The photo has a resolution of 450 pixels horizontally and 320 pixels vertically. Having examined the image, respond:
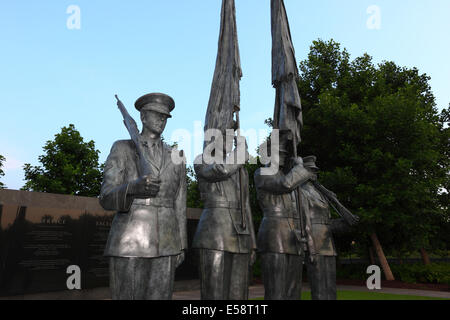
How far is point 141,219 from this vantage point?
10.9 feet

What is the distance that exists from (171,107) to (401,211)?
1343 centimetres

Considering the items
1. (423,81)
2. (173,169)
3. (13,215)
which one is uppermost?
(423,81)

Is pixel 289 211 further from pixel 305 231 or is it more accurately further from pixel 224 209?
pixel 224 209

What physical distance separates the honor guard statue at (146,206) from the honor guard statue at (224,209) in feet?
1.85

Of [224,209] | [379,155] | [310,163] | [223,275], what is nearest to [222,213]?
[224,209]

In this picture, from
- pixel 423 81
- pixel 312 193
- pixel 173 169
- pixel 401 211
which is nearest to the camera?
pixel 173 169

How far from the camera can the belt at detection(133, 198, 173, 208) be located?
11.2ft

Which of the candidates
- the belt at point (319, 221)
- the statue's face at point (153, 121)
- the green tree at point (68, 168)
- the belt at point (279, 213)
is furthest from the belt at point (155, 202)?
the green tree at point (68, 168)

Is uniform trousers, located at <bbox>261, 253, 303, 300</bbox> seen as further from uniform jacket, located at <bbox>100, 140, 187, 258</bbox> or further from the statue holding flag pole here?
uniform jacket, located at <bbox>100, 140, 187, 258</bbox>

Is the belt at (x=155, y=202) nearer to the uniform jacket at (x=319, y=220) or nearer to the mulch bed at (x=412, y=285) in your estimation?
the uniform jacket at (x=319, y=220)

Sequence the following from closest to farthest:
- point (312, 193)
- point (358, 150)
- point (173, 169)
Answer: point (173, 169), point (312, 193), point (358, 150)
